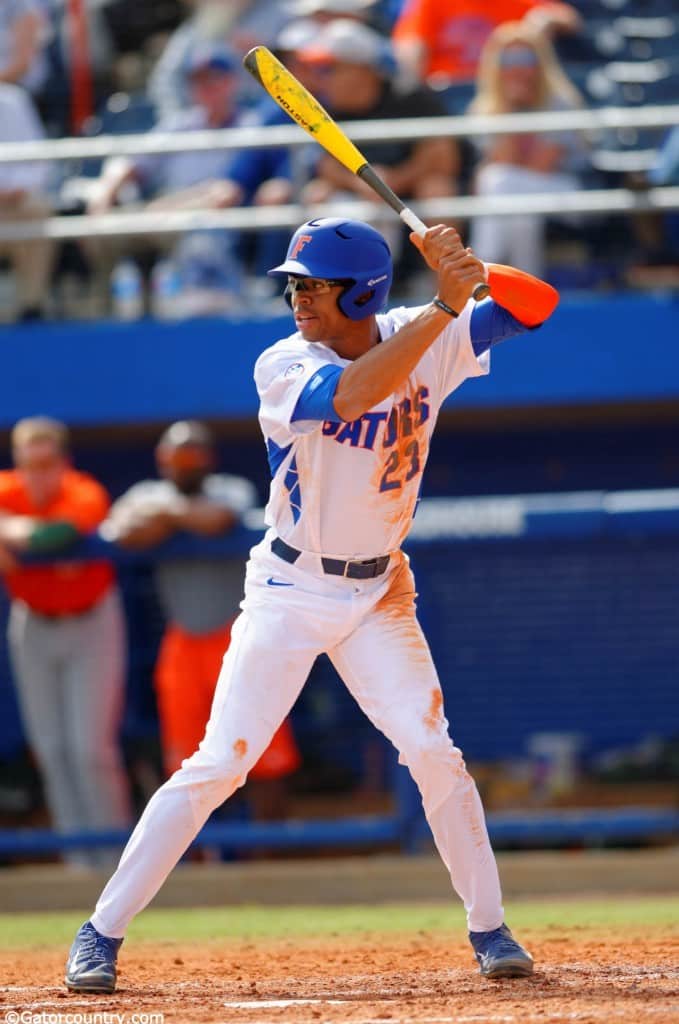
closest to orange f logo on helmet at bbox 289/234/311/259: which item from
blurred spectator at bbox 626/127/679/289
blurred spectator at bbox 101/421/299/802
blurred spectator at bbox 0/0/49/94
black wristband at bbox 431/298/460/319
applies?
black wristband at bbox 431/298/460/319

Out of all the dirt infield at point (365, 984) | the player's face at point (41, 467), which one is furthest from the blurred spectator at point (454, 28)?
the dirt infield at point (365, 984)

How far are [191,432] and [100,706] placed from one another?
1.21m

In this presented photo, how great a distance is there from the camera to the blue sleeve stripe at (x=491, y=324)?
420 centimetres

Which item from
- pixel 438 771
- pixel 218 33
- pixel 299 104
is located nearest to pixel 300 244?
pixel 299 104

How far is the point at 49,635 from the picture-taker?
6.97 metres

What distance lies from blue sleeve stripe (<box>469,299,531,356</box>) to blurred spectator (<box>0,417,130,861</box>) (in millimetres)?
3077

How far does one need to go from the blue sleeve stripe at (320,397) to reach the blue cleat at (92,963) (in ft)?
4.46

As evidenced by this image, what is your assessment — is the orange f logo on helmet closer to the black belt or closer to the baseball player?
the baseball player

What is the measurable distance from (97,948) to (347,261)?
5.78ft

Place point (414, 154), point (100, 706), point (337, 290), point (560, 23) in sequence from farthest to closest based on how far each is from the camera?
point (560, 23) → point (414, 154) → point (100, 706) → point (337, 290)

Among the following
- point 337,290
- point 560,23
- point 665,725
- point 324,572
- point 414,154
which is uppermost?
point 560,23

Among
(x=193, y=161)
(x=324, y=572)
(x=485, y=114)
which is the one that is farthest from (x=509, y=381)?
(x=324, y=572)

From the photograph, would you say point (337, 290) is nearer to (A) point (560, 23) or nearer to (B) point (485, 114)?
(B) point (485, 114)

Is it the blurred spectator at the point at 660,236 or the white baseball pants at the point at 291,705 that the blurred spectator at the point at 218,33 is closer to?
the blurred spectator at the point at 660,236
